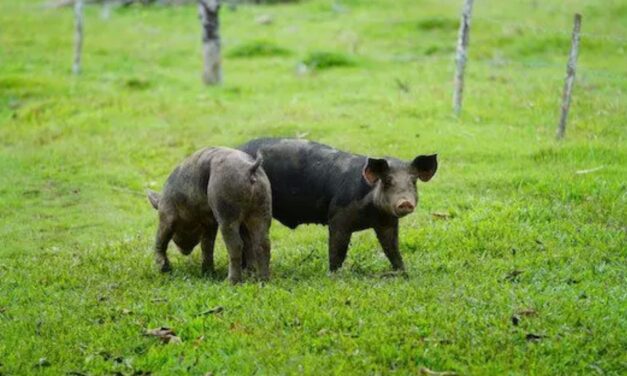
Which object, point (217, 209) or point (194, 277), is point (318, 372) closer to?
point (217, 209)

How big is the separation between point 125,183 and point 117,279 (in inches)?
227

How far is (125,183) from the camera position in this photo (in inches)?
620

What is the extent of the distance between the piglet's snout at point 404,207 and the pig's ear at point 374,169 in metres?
0.44

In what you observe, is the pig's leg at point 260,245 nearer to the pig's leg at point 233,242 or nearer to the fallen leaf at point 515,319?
the pig's leg at point 233,242

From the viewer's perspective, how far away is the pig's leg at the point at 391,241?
975 centimetres

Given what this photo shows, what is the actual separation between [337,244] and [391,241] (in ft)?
1.83

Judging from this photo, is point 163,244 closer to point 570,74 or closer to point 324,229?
point 324,229

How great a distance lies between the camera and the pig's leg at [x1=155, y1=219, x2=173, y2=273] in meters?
10.4

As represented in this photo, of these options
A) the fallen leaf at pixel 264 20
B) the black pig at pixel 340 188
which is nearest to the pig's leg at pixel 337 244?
the black pig at pixel 340 188

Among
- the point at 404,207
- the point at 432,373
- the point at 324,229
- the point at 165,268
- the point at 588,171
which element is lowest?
the point at 324,229

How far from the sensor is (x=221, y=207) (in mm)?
9414

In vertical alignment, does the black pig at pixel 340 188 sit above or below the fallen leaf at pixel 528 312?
above

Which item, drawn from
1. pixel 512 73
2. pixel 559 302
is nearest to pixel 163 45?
pixel 512 73

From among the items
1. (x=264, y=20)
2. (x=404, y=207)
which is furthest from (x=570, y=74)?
(x=264, y=20)
